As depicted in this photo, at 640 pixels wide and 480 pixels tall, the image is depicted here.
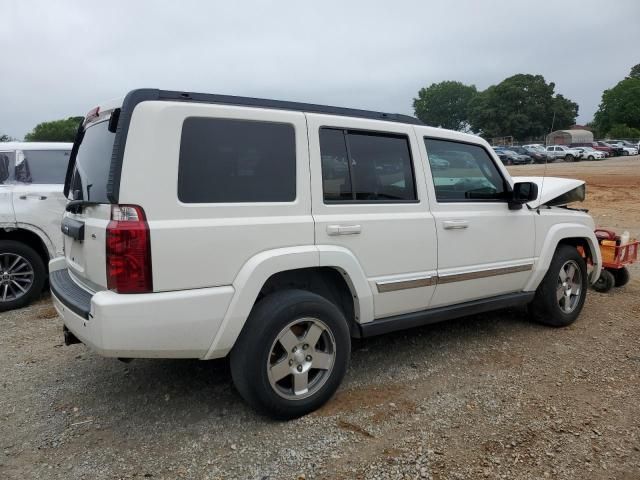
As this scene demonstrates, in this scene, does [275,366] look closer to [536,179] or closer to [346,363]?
[346,363]

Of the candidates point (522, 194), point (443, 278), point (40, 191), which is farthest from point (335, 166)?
point (40, 191)

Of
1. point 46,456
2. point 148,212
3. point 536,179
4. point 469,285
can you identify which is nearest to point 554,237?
point 536,179

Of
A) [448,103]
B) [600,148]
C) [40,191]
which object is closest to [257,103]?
[40,191]

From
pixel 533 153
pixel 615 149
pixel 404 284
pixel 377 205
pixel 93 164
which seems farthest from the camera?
pixel 615 149

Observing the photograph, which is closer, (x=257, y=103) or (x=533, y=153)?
(x=257, y=103)

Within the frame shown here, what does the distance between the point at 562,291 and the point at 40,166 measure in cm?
583

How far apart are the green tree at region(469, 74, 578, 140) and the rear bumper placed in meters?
77.6

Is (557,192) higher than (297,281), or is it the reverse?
(557,192)

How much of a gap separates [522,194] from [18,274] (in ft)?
17.2

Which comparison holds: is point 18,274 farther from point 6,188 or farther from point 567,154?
point 567,154

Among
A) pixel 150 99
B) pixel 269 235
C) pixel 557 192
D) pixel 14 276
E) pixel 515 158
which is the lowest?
pixel 14 276

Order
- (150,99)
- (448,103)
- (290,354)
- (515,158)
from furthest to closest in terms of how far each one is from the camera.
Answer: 1. (448,103)
2. (515,158)
3. (290,354)
4. (150,99)

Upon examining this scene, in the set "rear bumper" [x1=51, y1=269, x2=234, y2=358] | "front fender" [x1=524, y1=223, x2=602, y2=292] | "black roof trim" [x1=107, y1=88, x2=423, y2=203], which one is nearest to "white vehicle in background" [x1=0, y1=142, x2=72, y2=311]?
"rear bumper" [x1=51, y1=269, x2=234, y2=358]

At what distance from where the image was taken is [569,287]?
495cm
